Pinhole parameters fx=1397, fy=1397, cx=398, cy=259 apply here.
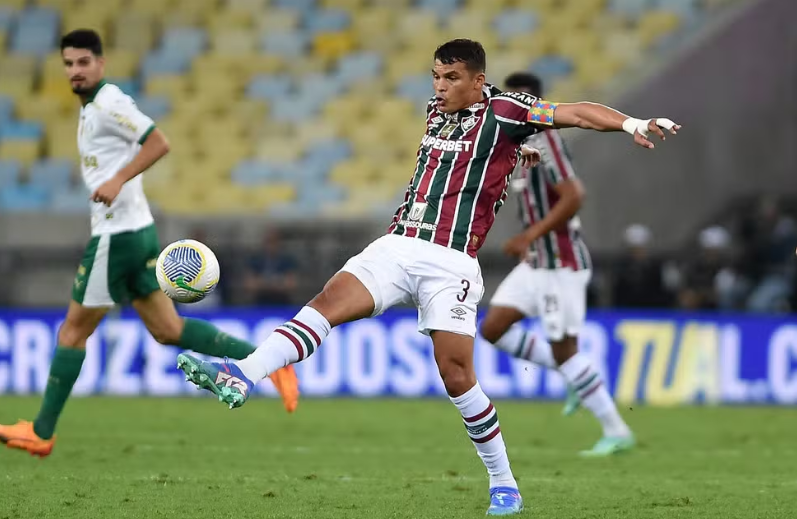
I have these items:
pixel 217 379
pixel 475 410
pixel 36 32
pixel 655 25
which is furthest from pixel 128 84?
pixel 217 379

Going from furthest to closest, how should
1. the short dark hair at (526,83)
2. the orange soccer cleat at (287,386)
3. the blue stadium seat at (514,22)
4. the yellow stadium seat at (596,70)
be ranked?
the blue stadium seat at (514,22)
the yellow stadium seat at (596,70)
the short dark hair at (526,83)
the orange soccer cleat at (287,386)

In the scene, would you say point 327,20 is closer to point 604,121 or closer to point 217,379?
point 604,121

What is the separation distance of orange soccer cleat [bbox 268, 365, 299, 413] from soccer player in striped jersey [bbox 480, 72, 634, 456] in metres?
2.24

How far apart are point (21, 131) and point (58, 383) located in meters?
11.3

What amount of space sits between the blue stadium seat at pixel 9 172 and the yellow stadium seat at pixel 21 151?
0.08 metres

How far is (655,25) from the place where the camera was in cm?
2016

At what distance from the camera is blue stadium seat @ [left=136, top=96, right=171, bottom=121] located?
19281 mm

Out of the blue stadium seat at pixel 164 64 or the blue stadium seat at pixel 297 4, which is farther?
the blue stadium seat at pixel 297 4

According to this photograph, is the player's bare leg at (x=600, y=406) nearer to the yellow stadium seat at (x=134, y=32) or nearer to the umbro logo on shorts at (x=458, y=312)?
the umbro logo on shorts at (x=458, y=312)

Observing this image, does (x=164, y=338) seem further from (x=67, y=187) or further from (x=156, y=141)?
(x=67, y=187)

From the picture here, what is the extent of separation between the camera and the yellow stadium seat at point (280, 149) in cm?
1908

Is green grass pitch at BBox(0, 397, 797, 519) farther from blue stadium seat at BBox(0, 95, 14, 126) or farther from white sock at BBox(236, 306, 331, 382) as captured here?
blue stadium seat at BBox(0, 95, 14, 126)

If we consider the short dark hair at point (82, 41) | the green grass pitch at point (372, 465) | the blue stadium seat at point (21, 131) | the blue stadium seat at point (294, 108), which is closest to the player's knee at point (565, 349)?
the green grass pitch at point (372, 465)

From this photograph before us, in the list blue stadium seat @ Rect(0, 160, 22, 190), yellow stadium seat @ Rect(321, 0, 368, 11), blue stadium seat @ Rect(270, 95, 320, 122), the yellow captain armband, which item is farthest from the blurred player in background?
yellow stadium seat @ Rect(321, 0, 368, 11)
